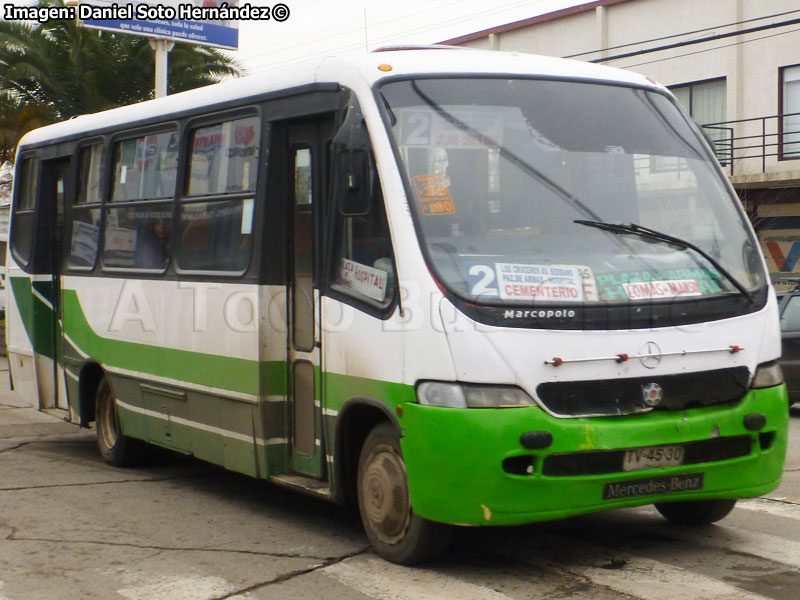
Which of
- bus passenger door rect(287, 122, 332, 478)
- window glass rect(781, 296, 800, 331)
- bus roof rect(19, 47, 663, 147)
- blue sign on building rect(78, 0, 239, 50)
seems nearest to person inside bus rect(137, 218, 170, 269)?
bus roof rect(19, 47, 663, 147)

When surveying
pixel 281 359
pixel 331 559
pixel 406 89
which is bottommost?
pixel 331 559

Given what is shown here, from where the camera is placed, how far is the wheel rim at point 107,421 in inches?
379

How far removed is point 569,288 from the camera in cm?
572

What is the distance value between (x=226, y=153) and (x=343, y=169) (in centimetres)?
171

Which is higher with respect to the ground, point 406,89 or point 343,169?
point 406,89

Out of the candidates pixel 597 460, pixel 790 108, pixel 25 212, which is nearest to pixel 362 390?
pixel 597 460

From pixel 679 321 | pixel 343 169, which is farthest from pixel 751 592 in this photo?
pixel 343 169

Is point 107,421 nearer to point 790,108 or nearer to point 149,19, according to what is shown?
point 149,19

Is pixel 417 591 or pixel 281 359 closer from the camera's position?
pixel 417 591

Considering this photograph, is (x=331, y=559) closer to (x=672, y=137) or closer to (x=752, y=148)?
(x=672, y=137)

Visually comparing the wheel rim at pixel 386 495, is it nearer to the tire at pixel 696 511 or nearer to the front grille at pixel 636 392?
the front grille at pixel 636 392

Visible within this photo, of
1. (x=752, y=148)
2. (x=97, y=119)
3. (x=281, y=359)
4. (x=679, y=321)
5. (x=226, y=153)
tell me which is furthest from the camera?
(x=752, y=148)

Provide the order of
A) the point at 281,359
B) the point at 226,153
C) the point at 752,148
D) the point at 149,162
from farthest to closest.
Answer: the point at 752,148, the point at 149,162, the point at 226,153, the point at 281,359

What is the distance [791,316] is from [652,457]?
8366 millimetres
